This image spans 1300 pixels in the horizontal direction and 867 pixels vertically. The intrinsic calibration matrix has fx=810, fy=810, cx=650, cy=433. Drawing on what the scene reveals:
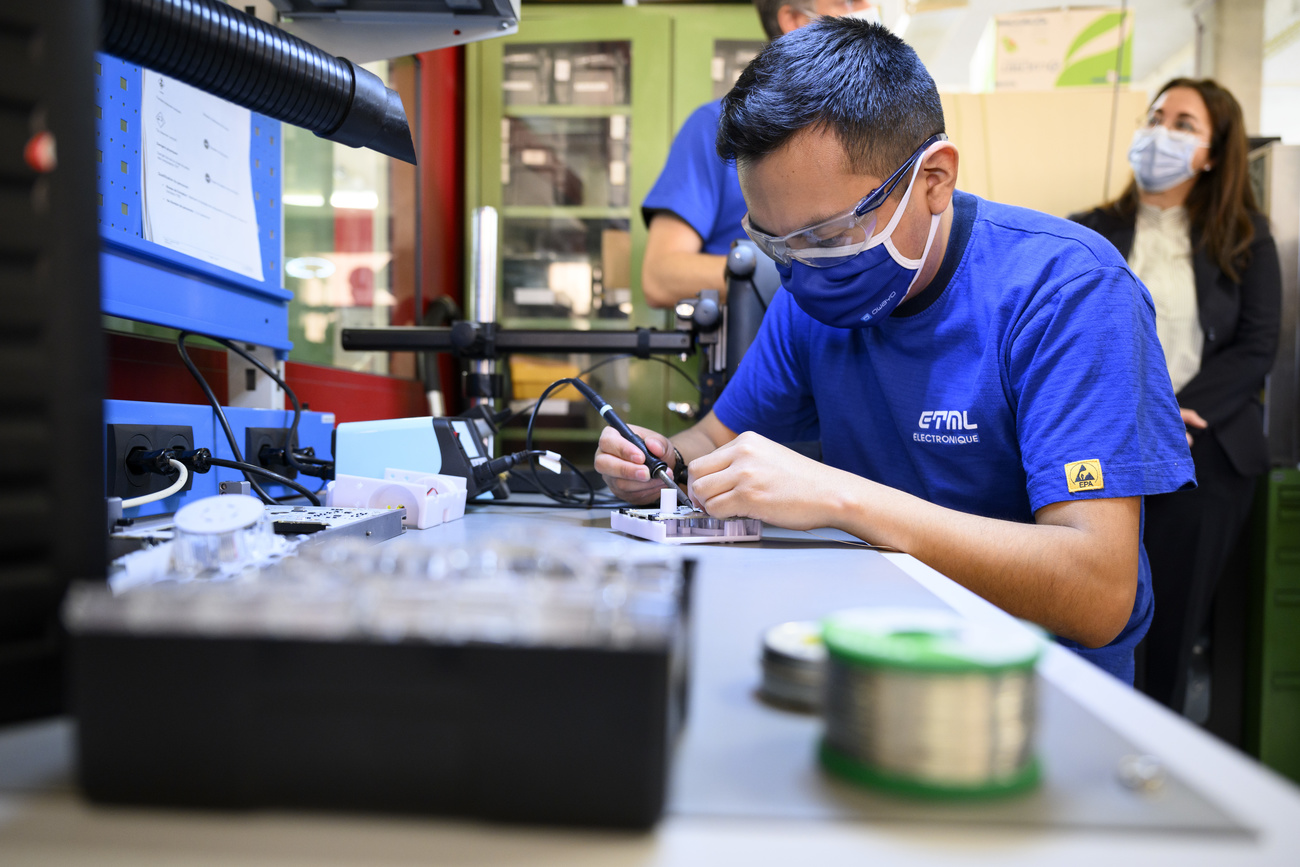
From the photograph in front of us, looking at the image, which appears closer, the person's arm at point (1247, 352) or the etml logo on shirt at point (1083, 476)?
the etml logo on shirt at point (1083, 476)

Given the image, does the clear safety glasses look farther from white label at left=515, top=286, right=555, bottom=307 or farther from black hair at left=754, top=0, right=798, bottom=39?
white label at left=515, top=286, right=555, bottom=307

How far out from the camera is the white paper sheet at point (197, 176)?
1.09m

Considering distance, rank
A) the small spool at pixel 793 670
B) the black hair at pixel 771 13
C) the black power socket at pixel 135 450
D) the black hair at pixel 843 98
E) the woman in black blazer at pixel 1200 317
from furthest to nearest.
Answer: the woman in black blazer at pixel 1200 317, the black hair at pixel 771 13, the black hair at pixel 843 98, the black power socket at pixel 135 450, the small spool at pixel 793 670

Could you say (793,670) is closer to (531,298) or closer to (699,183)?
(699,183)

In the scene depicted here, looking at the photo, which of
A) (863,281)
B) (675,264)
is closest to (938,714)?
(863,281)

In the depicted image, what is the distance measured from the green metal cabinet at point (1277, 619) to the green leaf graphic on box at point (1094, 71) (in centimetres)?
141

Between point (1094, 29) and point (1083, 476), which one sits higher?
point (1094, 29)

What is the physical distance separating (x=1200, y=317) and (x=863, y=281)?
5.85 ft

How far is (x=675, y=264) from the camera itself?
1987 mm

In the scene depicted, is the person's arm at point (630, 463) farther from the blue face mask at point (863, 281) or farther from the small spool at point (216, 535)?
the small spool at point (216, 535)

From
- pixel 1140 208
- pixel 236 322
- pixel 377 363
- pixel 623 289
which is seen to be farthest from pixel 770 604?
pixel 623 289

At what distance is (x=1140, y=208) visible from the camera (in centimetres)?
245

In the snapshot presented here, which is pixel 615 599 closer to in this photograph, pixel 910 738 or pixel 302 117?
pixel 910 738

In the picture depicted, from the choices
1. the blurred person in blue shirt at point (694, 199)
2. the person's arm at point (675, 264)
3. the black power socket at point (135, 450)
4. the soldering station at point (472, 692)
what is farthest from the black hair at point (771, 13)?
the soldering station at point (472, 692)
